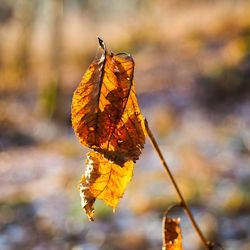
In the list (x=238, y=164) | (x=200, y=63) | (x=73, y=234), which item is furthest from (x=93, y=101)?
(x=200, y=63)

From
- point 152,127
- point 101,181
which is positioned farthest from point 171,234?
point 152,127

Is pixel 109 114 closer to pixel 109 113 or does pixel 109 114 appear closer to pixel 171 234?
pixel 109 113

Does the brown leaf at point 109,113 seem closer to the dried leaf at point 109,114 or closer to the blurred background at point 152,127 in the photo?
the dried leaf at point 109,114

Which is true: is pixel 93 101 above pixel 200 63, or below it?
below

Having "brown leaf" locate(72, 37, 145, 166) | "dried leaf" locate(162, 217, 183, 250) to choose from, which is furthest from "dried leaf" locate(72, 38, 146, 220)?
"dried leaf" locate(162, 217, 183, 250)

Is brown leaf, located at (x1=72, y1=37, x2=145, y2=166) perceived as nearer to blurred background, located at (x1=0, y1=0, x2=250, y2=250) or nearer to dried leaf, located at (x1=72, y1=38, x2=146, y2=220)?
dried leaf, located at (x1=72, y1=38, x2=146, y2=220)

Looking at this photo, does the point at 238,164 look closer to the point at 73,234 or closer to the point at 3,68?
the point at 73,234
